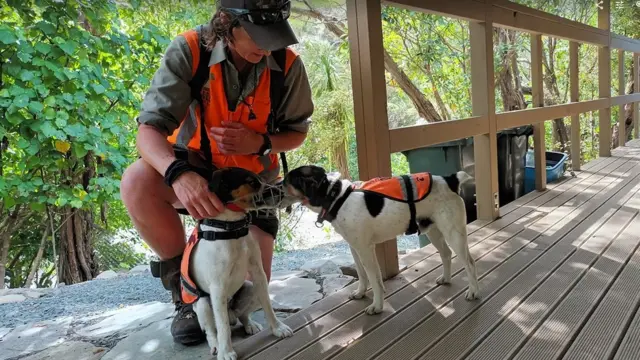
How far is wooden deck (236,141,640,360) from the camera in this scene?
1.78m

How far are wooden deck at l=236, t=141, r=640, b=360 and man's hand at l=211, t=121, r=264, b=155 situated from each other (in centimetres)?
73

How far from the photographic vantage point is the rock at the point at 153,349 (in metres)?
1.90

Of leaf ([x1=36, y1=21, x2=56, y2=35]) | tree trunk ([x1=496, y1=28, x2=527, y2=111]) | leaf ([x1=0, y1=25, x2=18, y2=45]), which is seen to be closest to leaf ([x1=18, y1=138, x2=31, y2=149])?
leaf ([x1=0, y1=25, x2=18, y2=45])

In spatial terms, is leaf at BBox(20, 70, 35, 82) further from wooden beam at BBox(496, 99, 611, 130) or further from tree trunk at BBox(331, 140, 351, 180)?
tree trunk at BBox(331, 140, 351, 180)

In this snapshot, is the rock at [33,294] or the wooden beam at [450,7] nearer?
the wooden beam at [450,7]

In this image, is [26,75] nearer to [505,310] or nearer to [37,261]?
[37,261]

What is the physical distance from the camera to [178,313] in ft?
6.70

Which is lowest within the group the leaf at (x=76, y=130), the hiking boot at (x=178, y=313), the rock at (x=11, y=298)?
the rock at (x=11, y=298)

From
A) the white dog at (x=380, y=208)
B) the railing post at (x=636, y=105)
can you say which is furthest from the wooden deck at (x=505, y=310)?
the railing post at (x=636, y=105)

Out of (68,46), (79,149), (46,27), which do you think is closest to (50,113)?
(79,149)

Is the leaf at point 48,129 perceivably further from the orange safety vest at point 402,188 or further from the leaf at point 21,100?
the orange safety vest at point 402,188

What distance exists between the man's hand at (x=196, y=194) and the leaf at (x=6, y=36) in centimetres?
262

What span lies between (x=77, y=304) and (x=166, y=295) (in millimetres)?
525

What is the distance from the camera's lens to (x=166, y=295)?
3.09 m
